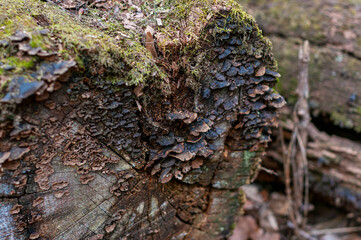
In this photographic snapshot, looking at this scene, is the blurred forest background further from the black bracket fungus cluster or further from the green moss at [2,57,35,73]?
the green moss at [2,57,35,73]

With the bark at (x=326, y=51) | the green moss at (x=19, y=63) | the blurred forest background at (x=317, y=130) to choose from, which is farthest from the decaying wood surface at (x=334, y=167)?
the green moss at (x=19, y=63)

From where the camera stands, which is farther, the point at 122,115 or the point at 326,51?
the point at 326,51

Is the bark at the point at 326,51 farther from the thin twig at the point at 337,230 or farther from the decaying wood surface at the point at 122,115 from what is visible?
the decaying wood surface at the point at 122,115

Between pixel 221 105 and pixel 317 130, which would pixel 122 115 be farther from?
pixel 317 130

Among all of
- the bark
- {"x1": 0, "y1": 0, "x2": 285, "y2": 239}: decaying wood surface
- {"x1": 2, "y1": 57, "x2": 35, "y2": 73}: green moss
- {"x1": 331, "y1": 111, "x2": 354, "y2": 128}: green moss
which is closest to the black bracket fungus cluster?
{"x1": 0, "y1": 0, "x2": 285, "y2": 239}: decaying wood surface

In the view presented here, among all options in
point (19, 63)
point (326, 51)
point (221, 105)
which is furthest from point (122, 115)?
point (326, 51)

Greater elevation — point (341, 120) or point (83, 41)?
point (83, 41)
